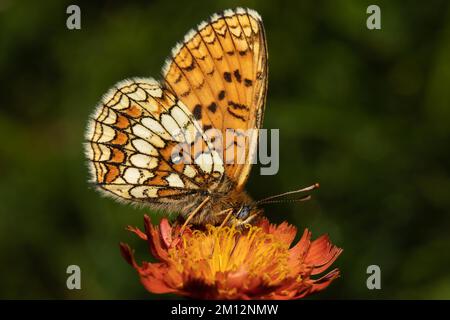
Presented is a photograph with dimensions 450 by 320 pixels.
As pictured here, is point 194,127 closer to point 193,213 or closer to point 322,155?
point 193,213

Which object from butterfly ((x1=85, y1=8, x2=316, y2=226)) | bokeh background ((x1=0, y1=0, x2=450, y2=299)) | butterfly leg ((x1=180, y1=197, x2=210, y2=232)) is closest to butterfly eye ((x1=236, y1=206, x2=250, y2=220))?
butterfly ((x1=85, y1=8, x2=316, y2=226))

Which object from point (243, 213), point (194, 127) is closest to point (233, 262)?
point (243, 213)

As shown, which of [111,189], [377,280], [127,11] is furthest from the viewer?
[127,11]

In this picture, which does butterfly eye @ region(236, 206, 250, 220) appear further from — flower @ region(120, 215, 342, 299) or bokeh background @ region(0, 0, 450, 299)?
bokeh background @ region(0, 0, 450, 299)

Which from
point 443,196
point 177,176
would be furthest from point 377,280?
A: point 177,176

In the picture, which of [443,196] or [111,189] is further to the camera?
[443,196]

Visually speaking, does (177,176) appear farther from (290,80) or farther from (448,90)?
(448,90)

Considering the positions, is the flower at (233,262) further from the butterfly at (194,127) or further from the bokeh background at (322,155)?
the bokeh background at (322,155)
